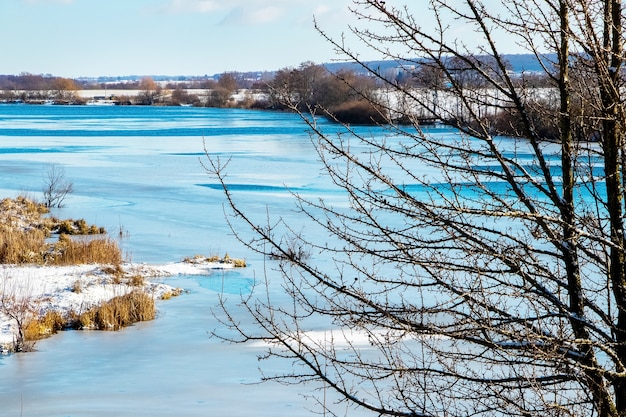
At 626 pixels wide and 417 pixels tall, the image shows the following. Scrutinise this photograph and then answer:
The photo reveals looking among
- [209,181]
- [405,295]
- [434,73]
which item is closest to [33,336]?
[405,295]

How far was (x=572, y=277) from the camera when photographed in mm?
4258

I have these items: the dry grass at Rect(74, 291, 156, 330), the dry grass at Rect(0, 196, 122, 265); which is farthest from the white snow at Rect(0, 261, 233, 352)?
the dry grass at Rect(0, 196, 122, 265)

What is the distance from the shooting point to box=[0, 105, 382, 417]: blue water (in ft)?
28.9

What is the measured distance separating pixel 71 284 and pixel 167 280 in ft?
5.95

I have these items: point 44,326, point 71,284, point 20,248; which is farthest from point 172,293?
point 20,248

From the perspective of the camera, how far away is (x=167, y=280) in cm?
1430

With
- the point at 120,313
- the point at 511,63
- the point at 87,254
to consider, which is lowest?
the point at 120,313

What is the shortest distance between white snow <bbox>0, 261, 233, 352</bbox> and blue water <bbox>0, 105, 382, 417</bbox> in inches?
16.7

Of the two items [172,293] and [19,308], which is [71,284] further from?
[19,308]

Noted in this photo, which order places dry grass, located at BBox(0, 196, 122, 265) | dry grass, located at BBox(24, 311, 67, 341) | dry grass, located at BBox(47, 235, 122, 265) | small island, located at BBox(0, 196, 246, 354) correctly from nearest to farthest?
dry grass, located at BBox(24, 311, 67, 341) → small island, located at BBox(0, 196, 246, 354) → dry grass, located at BBox(47, 235, 122, 265) → dry grass, located at BBox(0, 196, 122, 265)

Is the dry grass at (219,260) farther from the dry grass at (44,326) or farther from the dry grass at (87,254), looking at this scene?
the dry grass at (44,326)

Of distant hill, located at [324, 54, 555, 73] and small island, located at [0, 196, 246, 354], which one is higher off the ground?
distant hill, located at [324, 54, 555, 73]

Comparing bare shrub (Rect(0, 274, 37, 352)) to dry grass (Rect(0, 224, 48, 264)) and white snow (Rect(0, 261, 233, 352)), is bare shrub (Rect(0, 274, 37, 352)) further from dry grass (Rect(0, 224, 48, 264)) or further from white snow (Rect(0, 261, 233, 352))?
dry grass (Rect(0, 224, 48, 264))

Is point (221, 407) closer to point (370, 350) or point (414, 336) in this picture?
point (370, 350)
